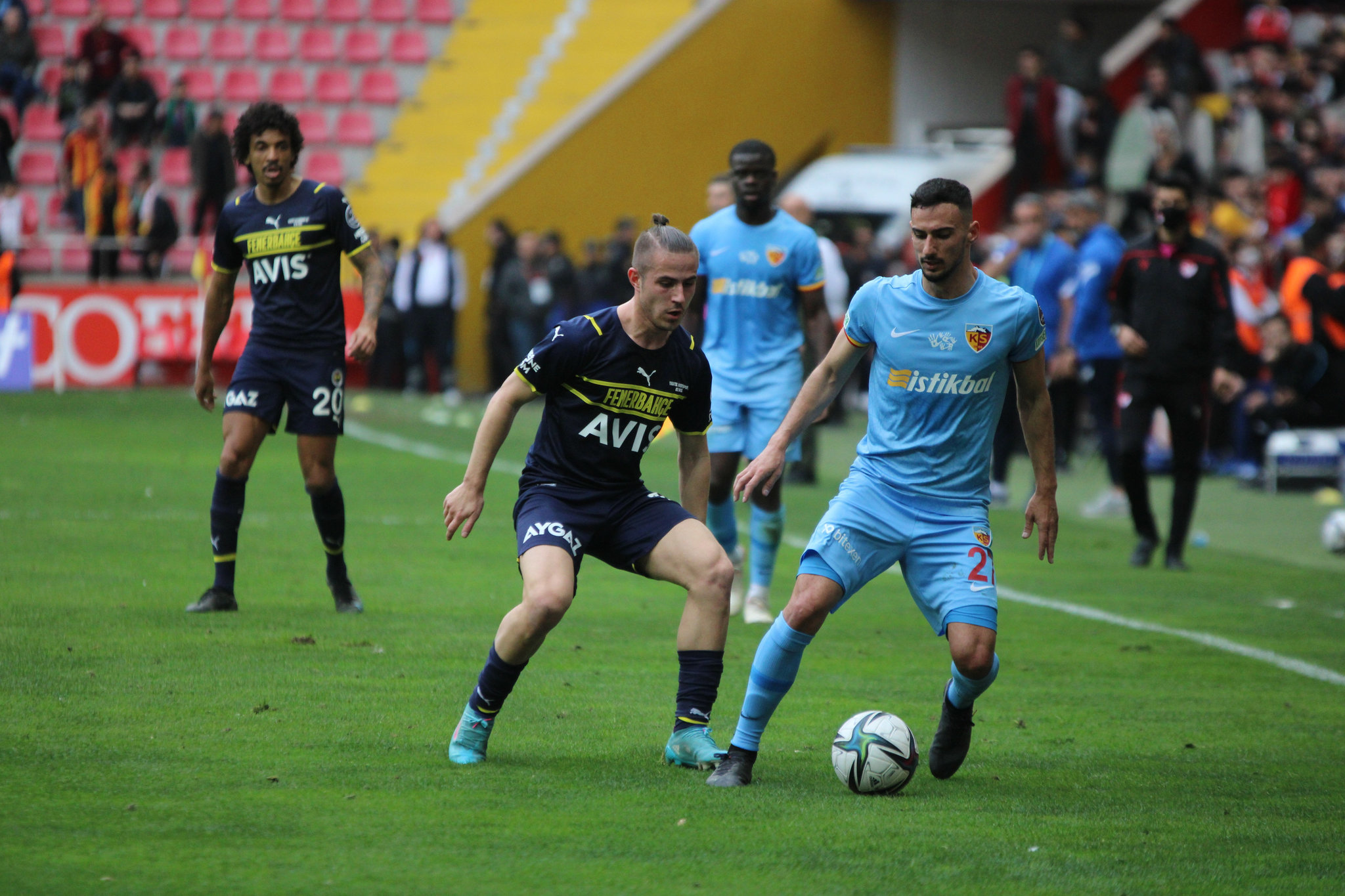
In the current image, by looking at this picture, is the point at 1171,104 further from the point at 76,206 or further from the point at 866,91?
the point at 76,206

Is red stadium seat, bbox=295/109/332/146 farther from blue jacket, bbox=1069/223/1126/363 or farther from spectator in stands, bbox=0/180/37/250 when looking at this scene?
blue jacket, bbox=1069/223/1126/363

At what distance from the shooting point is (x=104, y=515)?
11688 millimetres

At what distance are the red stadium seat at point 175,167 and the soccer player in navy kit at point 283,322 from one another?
60.2ft

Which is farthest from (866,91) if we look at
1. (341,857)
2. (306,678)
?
(341,857)

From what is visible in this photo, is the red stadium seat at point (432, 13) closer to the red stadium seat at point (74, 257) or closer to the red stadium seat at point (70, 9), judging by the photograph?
the red stadium seat at point (70, 9)

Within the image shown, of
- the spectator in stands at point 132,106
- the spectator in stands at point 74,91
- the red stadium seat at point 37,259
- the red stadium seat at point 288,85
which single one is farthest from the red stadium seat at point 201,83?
the red stadium seat at point 37,259

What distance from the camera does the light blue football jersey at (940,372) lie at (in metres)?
5.70

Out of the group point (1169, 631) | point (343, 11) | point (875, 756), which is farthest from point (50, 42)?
point (875, 756)

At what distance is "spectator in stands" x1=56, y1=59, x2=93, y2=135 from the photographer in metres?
24.6

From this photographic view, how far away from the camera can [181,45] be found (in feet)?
91.7

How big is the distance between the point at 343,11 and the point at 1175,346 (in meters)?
21.5

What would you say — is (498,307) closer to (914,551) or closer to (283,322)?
(283,322)

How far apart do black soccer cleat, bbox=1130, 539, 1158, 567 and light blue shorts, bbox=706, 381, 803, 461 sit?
3.85m

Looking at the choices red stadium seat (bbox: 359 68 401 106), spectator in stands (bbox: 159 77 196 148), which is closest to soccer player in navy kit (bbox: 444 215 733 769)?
spectator in stands (bbox: 159 77 196 148)
